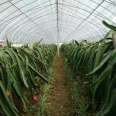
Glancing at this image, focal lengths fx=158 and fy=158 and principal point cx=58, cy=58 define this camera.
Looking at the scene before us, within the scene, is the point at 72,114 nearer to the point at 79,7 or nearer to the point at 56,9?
the point at 79,7

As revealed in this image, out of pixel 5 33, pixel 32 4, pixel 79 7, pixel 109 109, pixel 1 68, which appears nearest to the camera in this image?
pixel 109 109

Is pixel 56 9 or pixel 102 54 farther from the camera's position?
pixel 56 9

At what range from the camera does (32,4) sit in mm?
7996

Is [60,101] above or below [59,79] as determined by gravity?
below

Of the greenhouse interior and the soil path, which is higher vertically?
the greenhouse interior

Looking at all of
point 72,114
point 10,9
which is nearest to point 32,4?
point 10,9

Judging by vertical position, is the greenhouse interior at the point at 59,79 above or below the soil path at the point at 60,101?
above

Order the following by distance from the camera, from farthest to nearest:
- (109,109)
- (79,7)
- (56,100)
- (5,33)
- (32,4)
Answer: (5,33) < (79,7) < (32,4) < (56,100) < (109,109)

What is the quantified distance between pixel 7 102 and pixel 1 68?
340mm

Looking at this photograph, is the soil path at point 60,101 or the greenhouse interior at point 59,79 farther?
the soil path at point 60,101

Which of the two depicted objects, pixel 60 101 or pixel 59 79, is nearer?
pixel 60 101

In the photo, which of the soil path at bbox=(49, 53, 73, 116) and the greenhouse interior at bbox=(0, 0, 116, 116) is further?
the soil path at bbox=(49, 53, 73, 116)

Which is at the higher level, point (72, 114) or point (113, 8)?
point (113, 8)

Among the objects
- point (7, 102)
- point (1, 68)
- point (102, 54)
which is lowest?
point (7, 102)
